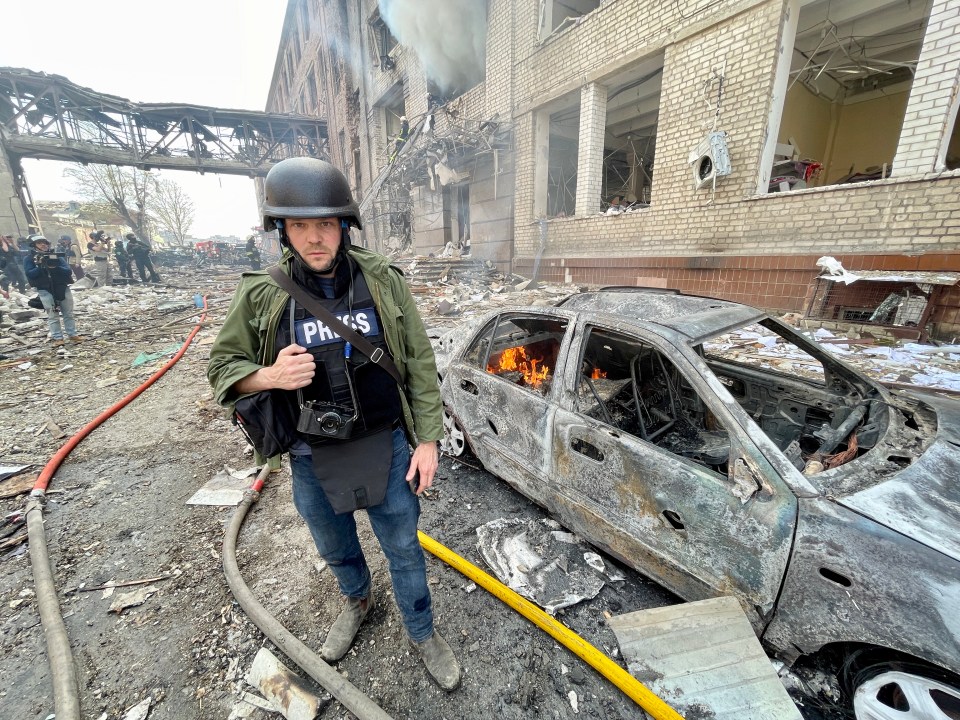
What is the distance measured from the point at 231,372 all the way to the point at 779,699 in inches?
88.9

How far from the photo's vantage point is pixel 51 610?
1.92 meters

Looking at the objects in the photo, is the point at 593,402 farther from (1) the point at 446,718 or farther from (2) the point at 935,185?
(2) the point at 935,185

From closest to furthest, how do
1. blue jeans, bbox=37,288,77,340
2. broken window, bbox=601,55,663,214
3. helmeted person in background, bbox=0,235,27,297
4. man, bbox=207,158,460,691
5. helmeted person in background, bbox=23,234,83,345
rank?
man, bbox=207,158,460,691, helmeted person in background, bbox=23,234,83,345, blue jeans, bbox=37,288,77,340, broken window, bbox=601,55,663,214, helmeted person in background, bbox=0,235,27,297

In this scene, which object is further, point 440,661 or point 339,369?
point 440,661

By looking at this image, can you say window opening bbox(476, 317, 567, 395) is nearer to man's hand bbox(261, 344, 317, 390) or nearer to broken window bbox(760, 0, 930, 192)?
man's hand bbox(261, 344, 317, 390)

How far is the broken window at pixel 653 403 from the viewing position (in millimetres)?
2473

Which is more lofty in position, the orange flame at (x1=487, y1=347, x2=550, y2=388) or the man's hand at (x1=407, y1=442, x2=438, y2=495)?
the man's hand at (x1=407, y1=442, x2=438, y2=495)

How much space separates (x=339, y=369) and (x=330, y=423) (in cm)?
19

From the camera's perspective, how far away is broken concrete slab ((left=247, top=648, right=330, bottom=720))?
1.57 metres

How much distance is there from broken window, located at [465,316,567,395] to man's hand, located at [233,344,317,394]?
68.4 inches

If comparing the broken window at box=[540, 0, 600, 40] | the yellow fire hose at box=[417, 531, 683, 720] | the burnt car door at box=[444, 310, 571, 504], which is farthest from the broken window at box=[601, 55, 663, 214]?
the yellow fire hose at box=[417, 531, 683, 720]

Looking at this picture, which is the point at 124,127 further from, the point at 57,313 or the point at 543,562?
the point at 543,562

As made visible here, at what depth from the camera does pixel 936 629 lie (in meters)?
1.17

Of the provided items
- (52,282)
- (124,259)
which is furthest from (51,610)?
(124,259)
